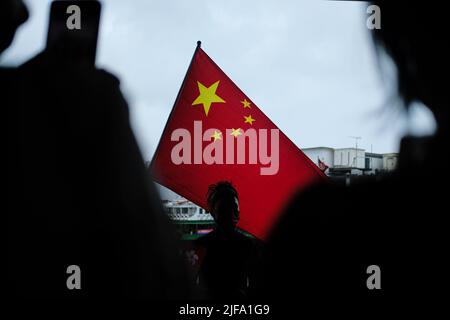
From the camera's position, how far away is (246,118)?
160 cm

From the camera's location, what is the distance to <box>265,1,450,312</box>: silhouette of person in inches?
59.8

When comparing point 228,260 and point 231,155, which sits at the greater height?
point 231,155

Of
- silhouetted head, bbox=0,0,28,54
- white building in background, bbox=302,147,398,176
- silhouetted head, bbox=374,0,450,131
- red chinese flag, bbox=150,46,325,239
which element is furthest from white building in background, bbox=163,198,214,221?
silhouetted head, bbox=374,0,450,131

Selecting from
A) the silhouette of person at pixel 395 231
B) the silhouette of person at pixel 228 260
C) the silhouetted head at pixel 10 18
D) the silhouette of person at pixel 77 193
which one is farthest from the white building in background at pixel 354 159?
the silhouetted head at pixel 10 18

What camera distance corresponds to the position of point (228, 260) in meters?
1.47

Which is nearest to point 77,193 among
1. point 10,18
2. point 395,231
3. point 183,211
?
point 183,211

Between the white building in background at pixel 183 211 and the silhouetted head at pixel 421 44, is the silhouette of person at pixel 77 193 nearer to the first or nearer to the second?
the white building in background at pixel 183 211

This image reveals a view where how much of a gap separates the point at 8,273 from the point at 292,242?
0.99 m

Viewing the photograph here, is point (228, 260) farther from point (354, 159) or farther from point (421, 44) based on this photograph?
point (421, 44)

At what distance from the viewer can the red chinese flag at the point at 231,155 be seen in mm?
1519

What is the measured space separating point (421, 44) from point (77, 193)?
1.36 m

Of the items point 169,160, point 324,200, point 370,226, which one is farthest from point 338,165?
point 169,160

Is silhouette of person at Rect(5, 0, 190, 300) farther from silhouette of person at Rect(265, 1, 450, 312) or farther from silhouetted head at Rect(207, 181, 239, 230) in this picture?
silhouette of person at Rect(265, 1, 450, 312)

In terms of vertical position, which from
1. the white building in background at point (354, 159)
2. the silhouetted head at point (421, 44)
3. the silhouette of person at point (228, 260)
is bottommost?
the silhouette of person at point (228, 260)
